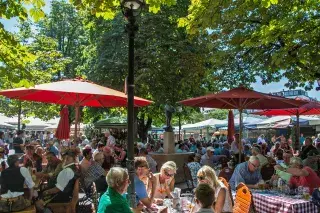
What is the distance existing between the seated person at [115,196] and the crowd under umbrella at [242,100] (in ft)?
16.8

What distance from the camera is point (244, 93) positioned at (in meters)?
9.12

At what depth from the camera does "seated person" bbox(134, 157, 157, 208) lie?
558 centimetres

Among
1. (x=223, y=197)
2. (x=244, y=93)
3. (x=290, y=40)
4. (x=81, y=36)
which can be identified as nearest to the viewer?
(x=223, y=197)

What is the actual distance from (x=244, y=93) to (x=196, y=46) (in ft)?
40.2

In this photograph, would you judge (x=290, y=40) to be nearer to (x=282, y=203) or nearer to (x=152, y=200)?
(x=282, y=203)

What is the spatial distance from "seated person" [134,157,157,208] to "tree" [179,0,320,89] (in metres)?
3.47

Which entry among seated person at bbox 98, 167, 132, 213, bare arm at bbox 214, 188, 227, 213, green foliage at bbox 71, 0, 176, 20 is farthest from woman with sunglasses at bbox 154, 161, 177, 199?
green foliage at bbox 71, 0, 176, 20

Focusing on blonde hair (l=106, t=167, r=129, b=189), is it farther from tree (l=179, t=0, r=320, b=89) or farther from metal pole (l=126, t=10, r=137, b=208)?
tree (l=179, t=0, r=320, b=89)

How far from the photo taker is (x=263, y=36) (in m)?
10.1

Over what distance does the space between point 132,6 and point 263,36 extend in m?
5.96

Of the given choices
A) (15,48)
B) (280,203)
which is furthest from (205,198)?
(15,48)

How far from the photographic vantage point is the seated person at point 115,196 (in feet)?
12.9

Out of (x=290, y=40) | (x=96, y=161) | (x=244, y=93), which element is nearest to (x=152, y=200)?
(x=96, y=161)

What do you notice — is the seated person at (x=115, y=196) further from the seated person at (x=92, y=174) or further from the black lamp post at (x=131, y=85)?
the seated person at (x=92, y=174)
